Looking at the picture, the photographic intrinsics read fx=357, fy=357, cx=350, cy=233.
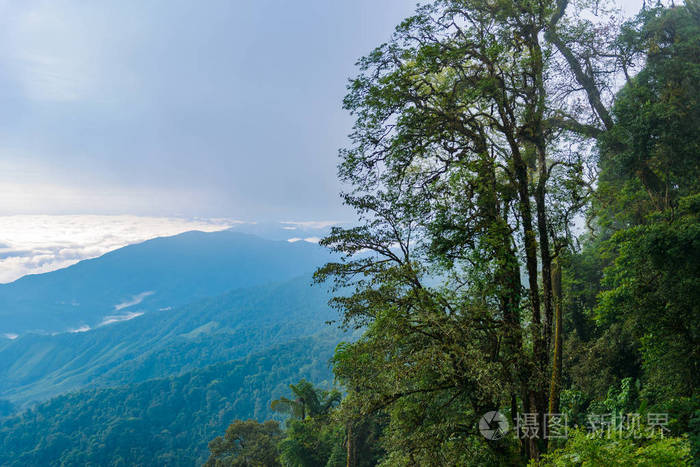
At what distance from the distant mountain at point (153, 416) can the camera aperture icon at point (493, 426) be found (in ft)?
255

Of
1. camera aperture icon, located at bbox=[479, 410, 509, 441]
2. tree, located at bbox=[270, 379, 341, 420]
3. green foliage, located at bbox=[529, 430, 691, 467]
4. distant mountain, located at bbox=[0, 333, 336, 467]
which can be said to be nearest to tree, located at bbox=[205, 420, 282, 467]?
tree, located at bbox=[270, 379, 341, 420]

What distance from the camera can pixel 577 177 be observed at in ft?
19.8

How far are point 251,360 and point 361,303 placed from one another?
130884 millimetres

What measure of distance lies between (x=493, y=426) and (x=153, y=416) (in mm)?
112696

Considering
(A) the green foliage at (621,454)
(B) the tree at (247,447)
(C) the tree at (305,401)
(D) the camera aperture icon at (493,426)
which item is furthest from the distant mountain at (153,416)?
(A) the green foliage at (621,454)

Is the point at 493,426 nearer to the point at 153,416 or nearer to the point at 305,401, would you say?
the point at 305,401

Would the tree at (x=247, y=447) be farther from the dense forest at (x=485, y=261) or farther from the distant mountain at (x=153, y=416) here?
the distant mountain at (x=153, y=416)

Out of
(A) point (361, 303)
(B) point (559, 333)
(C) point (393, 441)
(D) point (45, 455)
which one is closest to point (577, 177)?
(A) point (361, 303)

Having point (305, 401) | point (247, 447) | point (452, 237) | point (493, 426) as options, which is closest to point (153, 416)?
point (247, 447)

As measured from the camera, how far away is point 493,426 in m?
6.30

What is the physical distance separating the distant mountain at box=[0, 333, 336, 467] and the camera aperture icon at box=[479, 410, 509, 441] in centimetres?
7784

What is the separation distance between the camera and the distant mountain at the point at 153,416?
74.9 meters

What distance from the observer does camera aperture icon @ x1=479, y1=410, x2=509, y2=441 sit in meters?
6.05

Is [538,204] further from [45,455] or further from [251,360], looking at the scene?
[251,360]
